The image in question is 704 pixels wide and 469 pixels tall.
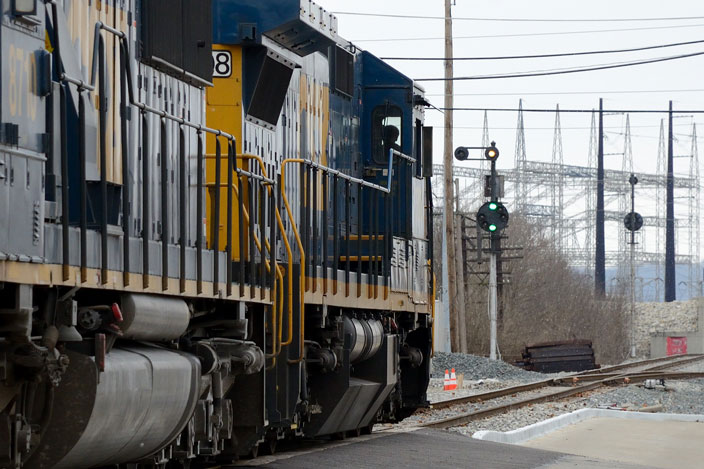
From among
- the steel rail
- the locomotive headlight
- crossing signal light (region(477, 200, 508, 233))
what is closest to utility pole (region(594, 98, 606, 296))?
the steel rail

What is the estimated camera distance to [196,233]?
8.10 m

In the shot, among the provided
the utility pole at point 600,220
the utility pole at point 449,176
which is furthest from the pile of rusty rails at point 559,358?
the utility pole at point 600,220

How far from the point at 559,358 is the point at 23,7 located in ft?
96.6

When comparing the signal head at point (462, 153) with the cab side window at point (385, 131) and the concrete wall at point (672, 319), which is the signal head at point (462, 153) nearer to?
the cab side window at point (385, 131)

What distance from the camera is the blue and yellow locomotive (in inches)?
233

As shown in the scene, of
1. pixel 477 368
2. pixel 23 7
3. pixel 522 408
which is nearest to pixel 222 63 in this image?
pixel 23 7

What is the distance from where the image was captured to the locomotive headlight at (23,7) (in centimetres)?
568

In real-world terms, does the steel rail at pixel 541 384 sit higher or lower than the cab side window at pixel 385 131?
lower

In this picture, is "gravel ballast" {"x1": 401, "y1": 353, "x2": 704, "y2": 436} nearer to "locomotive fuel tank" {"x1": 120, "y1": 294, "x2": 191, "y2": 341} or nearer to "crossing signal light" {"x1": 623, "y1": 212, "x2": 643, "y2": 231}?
"locomotive fuel tank" {"x1": 120, "y1": 294, "x2": 191, "y2": 341}

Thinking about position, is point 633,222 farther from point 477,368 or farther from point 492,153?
point 492,153

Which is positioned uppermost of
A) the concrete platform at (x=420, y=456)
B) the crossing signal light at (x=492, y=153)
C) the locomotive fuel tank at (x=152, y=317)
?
the crossing signal light at (x=492, y=153)

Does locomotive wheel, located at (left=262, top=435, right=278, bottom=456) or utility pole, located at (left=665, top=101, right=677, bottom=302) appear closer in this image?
locomotive wheel, located at (left=262, top=435, right=278, bottom=456)

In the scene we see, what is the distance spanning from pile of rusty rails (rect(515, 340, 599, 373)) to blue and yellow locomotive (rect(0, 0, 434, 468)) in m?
19.6

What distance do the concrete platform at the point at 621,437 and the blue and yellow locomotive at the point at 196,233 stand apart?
1.73 m
